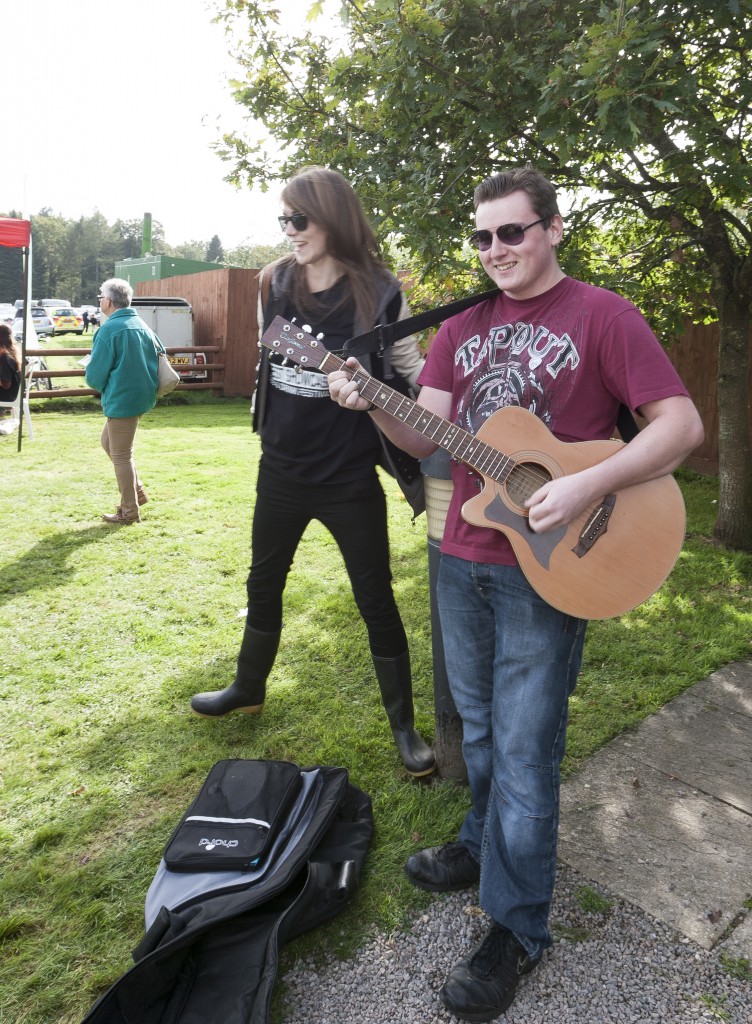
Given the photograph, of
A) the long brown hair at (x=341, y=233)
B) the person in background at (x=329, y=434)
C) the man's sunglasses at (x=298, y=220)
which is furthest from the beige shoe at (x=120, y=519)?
the man's sunglasses at (x=298, y=220)

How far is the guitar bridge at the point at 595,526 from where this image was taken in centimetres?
186

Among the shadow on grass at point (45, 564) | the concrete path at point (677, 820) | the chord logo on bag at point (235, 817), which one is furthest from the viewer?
the shadow on grass at point (45, 564)

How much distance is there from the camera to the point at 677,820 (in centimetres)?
268

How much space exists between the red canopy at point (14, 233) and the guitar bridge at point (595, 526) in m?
9.33

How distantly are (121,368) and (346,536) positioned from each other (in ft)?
13.4

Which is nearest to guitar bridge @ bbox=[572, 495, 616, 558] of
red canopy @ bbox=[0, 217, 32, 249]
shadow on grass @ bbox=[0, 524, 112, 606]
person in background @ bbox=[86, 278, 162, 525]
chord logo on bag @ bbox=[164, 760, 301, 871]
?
chord logo on bag @ bbox=[164, 760, 301, 871]

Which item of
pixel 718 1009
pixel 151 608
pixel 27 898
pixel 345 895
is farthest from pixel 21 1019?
pixel 151 608

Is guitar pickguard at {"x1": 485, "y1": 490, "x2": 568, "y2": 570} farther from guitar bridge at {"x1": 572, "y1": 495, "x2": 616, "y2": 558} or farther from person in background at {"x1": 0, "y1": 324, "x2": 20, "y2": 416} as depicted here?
person in background at {"x1": 0, "y1": 324, "x2": 20, "y2": 416}

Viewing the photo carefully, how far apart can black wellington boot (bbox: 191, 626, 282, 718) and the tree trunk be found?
4748 mm

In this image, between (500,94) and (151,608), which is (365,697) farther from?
(500,94)

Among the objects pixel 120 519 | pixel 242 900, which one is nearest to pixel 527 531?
pixel 242 900

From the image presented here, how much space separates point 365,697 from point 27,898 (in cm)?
174

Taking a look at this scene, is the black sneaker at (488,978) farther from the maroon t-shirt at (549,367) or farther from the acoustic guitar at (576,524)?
the maroon t-shirt at (549,367)

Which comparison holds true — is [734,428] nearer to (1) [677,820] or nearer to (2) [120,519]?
(1) [677,820]
